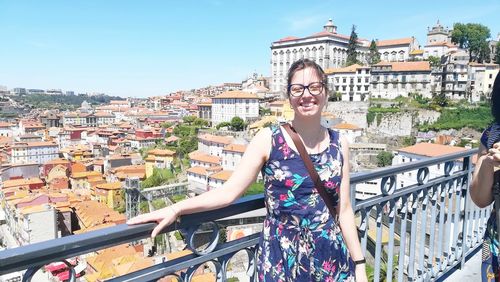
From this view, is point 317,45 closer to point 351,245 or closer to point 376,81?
point 376,81

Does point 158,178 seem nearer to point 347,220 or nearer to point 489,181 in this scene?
point 347,220

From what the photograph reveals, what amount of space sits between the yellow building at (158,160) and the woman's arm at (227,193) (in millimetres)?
47224

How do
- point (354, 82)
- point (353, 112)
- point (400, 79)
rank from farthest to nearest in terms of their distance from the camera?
point (354, 82), point (400, 79), point (353, 112)

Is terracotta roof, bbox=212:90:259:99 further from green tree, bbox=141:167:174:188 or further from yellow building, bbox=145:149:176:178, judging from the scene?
green tree, bbox=141:167:174:188

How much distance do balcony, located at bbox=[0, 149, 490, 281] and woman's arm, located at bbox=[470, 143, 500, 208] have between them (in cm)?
69

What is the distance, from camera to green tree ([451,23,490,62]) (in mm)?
65125

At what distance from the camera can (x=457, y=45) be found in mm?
→ 70875

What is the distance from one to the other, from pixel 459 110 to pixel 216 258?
50.2 m

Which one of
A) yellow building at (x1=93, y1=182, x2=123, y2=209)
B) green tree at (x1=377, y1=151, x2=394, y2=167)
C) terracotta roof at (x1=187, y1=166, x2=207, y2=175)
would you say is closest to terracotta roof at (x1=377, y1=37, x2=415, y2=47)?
green tree at (x1=377, y1=151, x2=394, y2=167)

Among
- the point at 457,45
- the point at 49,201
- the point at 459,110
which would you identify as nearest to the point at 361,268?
the point at 49,201

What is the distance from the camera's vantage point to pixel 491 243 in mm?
1934

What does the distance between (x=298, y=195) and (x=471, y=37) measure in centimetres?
8012

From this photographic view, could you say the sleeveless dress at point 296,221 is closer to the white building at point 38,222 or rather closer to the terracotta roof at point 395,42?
the white building at point 38,222

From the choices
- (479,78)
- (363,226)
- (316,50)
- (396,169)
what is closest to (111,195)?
(363,226)
